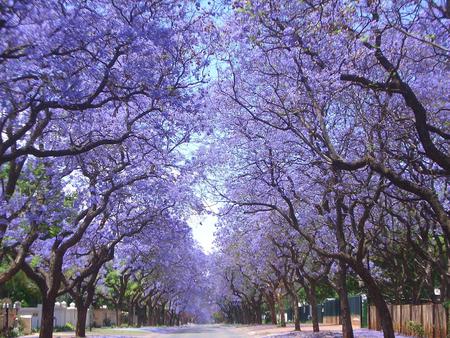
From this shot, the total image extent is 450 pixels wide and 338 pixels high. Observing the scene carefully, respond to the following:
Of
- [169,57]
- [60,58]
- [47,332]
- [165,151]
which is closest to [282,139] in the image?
[165,151]

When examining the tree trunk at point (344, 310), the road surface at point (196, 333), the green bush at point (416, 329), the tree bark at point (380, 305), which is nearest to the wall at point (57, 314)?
the road surface at point (196, 333)

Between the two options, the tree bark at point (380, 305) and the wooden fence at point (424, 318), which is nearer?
the tree bark at point (380, 305)

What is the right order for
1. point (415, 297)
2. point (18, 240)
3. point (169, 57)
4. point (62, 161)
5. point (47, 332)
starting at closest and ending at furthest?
point (169, 57), point (62, 161), point (18, 240), point (47, 332), point (415, 297)

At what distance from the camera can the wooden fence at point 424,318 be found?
21384 mm

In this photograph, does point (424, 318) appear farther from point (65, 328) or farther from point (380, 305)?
point (65, 328)

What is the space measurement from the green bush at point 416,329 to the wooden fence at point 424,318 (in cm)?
14

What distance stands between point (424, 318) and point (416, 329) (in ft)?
3.34

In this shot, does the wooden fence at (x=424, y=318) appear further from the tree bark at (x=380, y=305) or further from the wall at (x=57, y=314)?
the wall at (x=57, y=314)

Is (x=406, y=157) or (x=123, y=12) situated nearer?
(x=123, y=12)

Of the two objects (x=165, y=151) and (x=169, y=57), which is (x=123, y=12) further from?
(x=165, y=151)

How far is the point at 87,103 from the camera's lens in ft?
37.2

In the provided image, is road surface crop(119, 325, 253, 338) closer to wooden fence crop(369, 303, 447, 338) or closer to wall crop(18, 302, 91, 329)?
wall crop(18, 302, 91, 329)

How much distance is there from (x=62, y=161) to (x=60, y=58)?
6.76m

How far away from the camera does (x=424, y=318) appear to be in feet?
77.2
